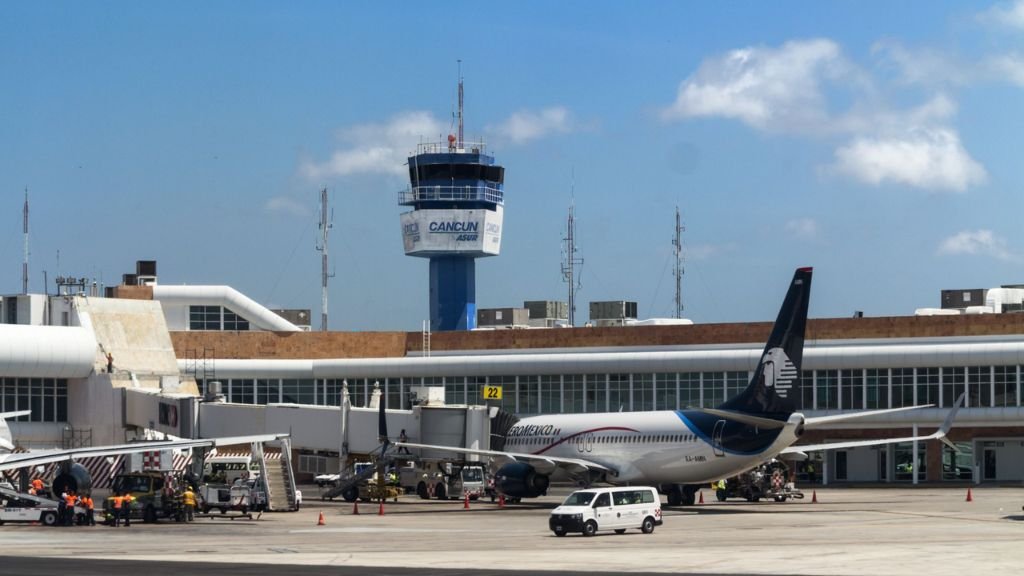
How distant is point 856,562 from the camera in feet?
121

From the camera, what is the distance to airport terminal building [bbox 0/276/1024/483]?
81688mm

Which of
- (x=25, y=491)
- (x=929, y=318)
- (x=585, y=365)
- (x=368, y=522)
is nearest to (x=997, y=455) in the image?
(x=929, y=318)

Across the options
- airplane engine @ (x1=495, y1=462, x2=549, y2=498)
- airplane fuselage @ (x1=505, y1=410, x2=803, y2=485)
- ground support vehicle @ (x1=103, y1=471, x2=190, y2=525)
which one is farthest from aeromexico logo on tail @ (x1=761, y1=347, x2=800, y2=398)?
ground support vehicle @ (x1=103, y1=471, x2=190, y2=525)

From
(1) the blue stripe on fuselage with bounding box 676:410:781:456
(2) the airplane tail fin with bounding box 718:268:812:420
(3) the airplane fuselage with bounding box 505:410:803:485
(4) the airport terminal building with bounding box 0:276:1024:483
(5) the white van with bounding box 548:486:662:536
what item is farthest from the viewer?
(4) the airport terminal building with bounding box 0:276:1024:483

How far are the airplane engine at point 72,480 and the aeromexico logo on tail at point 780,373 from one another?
90.2 feet

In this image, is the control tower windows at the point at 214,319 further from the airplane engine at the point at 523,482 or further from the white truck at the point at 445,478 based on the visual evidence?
the airplane engine at the point at 523,482

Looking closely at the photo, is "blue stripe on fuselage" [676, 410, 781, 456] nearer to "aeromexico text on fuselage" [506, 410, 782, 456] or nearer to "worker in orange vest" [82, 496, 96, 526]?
"aeromexico text on fuselage" [506, 410, 782, 456]

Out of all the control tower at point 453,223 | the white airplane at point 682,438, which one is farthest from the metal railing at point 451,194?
the white airplane at point 682,438

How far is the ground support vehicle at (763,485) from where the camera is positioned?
228 feet

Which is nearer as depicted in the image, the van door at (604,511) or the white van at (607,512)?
the white van at (607,512)

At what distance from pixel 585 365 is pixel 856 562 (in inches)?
2412

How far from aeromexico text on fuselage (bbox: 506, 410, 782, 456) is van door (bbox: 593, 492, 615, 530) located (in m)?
12.6

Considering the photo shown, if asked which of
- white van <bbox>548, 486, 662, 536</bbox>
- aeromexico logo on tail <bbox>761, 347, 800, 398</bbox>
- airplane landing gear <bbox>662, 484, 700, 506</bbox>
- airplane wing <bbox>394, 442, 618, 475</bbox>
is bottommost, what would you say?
airplane landing gear <bbox>662, 484, 700, 506</bbox>

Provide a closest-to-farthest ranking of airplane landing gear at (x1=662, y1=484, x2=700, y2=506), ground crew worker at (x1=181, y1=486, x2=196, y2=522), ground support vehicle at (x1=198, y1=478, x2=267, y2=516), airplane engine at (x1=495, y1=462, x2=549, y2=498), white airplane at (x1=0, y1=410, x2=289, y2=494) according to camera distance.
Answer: white airplane at (x1=0, y1=410, x2=289, y2=494)
ground crew worker at (x1=181, y1=486, x2=196, y2=522)
ground support vehicle at (x1=198, y1=478, x2=267, y2=516)
airplane landing gear at (x1=662, y1=484, x2=700, y2=506)
airplane engine at (x1=495, y1=462, x2=549, y2=498)
